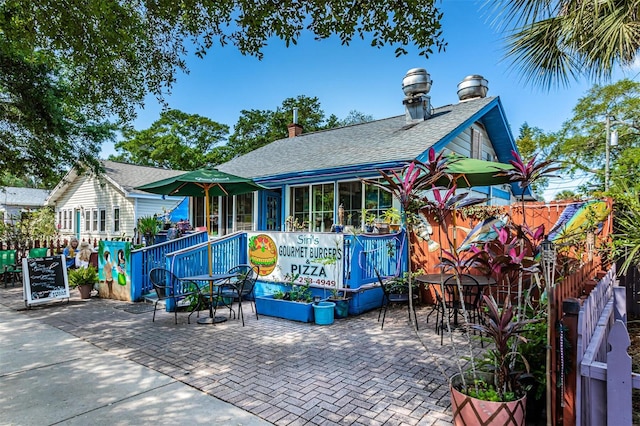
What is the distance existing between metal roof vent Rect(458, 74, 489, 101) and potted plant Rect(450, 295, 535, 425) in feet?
38.4

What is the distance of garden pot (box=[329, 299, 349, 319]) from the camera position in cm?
625

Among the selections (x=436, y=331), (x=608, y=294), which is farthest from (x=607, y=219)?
(x=436, y=331)

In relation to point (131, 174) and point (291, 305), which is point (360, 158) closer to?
point (291, 305)

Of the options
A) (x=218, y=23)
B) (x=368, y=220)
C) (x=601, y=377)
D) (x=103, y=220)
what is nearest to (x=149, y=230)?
(x=368, y=220)

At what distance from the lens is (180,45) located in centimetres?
620

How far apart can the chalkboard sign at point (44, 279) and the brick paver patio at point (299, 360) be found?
0.57 m

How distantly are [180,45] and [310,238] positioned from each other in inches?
159

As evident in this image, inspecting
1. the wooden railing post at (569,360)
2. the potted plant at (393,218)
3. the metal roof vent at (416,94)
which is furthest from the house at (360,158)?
the wooden railing post at (569,360)

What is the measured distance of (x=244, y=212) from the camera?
1243cm

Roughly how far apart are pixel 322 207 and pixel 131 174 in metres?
15.6

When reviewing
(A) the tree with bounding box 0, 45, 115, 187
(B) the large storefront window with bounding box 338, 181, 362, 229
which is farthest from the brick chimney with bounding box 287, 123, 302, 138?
(B) the large storefront window with bounding box 338, 181, 362, 229

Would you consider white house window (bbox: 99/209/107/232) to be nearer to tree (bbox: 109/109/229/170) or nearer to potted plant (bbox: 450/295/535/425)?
tree (bbox: 109/109/229/170)

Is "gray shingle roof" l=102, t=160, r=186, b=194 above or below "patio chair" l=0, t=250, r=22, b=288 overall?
above

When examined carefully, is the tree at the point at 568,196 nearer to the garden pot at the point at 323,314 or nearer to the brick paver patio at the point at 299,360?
the brick paver patio at the point at 299,360
